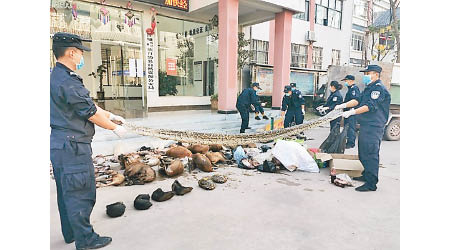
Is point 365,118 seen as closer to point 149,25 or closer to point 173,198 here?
point 173,198

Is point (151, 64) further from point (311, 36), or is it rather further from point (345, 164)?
point (311, 36)

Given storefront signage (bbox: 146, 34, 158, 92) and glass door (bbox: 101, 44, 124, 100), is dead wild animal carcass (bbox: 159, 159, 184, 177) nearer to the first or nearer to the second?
storefront signage (bbox: 146, 34, 158, 92)

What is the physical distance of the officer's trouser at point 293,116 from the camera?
6.44m

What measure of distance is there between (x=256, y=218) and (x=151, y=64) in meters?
6.39

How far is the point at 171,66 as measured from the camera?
850cm

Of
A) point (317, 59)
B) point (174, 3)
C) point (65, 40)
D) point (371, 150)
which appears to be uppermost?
point (174, 3)

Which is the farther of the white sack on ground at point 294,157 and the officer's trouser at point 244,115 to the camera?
the officer's trouser at point 244,115

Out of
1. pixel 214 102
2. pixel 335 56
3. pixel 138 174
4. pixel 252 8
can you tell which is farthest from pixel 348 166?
pixel 335 56

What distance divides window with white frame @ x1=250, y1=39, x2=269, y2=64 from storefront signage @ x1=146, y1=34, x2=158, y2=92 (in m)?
4.47

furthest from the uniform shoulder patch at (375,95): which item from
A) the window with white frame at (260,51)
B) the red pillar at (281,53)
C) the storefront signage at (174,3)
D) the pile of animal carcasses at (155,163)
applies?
the window with white frame at (260,51)

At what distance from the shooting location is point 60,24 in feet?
19.4

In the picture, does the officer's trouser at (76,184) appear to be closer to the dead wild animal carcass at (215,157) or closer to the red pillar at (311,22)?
the dead wild animal carcass at (215,157)

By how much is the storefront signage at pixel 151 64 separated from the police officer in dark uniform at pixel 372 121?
237 inches

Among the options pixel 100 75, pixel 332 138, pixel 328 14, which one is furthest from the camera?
pixel 328 14
